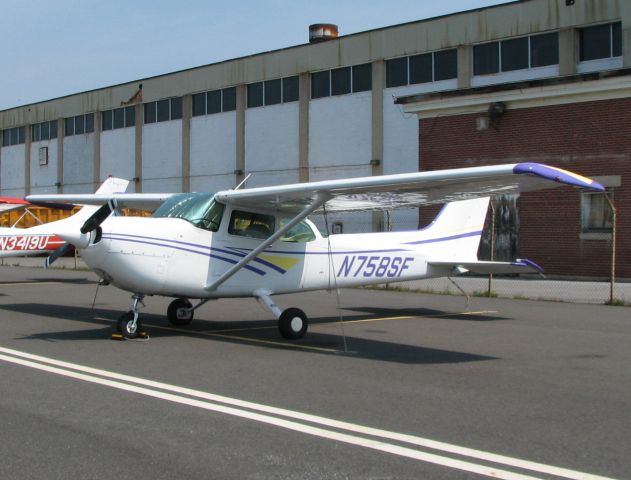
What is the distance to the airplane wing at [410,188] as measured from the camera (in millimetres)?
7402

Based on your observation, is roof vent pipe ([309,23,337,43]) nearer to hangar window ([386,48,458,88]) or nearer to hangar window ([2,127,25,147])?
hangar window ([386,48,458,88])

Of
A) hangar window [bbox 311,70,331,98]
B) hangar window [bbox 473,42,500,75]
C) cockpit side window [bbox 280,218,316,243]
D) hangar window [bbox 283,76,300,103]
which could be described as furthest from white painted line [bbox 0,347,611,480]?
hangar window [bbox 283,76,300,103]

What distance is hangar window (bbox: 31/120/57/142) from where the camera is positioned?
4797 cm

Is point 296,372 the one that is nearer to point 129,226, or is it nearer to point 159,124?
point 129,226

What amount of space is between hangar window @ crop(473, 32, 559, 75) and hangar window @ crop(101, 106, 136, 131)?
21265mm

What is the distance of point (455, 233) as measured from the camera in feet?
42.0

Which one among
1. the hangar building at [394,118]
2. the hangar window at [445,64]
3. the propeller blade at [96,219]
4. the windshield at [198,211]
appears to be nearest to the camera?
the propeller blade at [96,219]

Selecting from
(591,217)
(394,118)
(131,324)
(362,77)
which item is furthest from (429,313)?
(362,77)

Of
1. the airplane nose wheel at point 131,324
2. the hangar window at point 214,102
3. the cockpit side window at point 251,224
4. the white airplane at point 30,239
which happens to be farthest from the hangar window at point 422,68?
the airplane nose wheel at point 131,324

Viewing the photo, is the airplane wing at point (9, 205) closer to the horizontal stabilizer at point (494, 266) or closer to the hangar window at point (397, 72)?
the horizontal stabilizer at point (494, 266)

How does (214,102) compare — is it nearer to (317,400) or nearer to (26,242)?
(26,242)

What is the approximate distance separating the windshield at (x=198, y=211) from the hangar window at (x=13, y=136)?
1740 inches

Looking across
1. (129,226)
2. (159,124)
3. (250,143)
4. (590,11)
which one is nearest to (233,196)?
(129,226)

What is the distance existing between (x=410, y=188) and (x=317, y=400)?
144 inches
